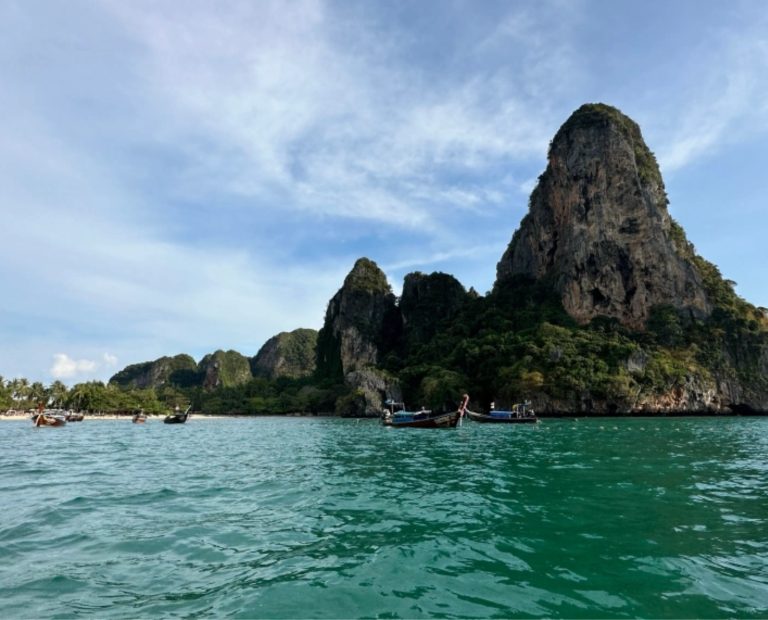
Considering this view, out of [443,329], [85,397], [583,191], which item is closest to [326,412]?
[443,329]

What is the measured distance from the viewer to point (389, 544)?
7.26 m

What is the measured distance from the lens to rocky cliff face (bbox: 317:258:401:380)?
5118 inches

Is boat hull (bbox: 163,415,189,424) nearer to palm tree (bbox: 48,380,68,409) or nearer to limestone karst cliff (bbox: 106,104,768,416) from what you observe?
limestone karst cliff (bbox: 106,104,768,416)

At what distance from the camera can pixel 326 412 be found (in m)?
112

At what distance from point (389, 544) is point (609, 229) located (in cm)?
9189

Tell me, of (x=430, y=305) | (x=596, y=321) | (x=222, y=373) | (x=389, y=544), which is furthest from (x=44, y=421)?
(x=222, y=373)

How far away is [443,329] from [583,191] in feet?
146

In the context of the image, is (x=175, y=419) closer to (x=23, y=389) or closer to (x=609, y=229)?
(x=23, y=389)

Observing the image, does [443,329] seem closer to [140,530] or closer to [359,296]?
[359,296]

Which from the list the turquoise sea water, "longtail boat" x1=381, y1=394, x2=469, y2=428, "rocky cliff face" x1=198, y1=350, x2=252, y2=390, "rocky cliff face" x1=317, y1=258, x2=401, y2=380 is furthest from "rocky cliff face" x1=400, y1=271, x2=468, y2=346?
the turquoise sea water

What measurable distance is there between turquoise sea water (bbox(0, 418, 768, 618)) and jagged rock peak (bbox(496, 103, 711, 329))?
7723 centimetres

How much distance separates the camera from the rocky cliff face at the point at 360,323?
13000 centimetres

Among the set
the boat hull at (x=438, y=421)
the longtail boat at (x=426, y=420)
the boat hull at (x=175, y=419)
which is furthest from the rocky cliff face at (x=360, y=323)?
the boat hull at (x=438, y=421)

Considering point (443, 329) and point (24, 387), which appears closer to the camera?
point (24, 387)
